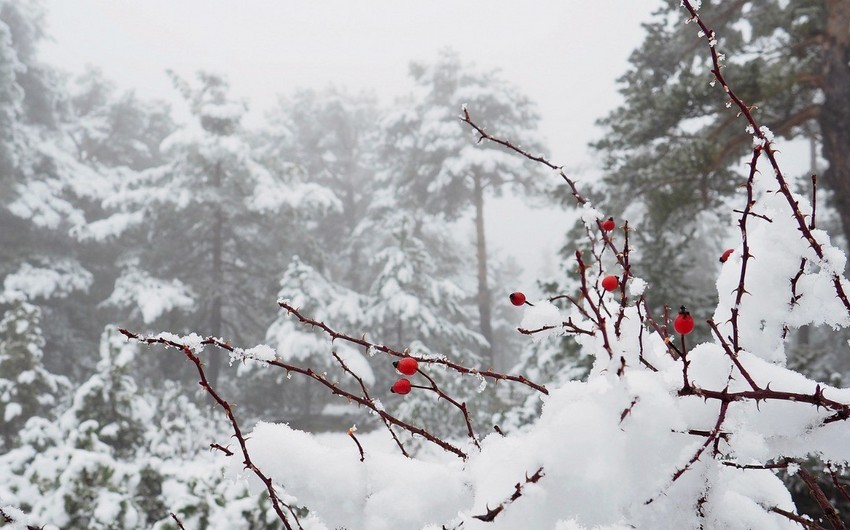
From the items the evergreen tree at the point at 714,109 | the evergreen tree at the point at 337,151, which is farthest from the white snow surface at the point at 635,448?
the evergreen tree at the point at 337,151

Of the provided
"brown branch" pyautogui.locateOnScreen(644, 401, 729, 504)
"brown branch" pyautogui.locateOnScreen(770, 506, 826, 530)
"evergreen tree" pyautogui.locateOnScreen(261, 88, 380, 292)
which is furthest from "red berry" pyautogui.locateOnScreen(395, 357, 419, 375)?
"evergreen tree" pyautogui.locateOnScreen(261, 88, 380, 292)

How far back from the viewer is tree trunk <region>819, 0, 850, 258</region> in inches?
237

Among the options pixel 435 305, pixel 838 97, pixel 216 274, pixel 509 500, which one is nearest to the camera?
pixel 509 500

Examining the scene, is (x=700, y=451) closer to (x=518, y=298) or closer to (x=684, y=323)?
(x=684, y=323)

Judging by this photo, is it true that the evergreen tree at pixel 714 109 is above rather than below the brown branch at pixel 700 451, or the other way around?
above

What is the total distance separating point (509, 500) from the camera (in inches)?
33.1

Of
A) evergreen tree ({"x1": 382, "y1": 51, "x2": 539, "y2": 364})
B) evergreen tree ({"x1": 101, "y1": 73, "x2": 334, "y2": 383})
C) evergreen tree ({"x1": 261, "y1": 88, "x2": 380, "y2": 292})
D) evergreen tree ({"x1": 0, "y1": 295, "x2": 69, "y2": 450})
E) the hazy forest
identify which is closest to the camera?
the hazy forest

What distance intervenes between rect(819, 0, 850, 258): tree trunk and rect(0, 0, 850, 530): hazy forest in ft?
0.10

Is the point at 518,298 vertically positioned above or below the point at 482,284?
below

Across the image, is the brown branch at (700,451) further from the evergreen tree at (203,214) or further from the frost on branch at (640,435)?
the evergreen tree at (203,214)

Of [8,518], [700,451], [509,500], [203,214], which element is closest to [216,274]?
[203,214]

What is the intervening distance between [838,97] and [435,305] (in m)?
12.3

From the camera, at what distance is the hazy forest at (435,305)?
965mm

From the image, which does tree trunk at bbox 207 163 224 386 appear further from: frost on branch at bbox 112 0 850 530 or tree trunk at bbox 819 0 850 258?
frost on branch at bbox 112 0 850 530
